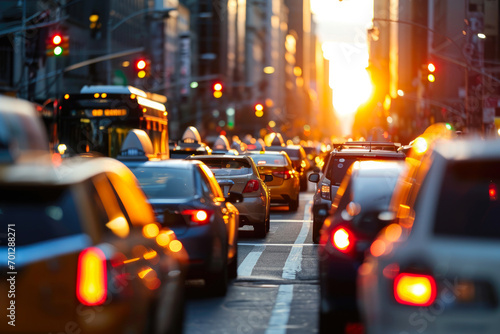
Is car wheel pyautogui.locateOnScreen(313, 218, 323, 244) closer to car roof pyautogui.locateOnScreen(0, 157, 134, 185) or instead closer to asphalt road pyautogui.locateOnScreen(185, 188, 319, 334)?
asphalt road pyautogui.locateOnScreen(185, 188, 319, 334)

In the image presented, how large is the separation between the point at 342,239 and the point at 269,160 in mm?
20337

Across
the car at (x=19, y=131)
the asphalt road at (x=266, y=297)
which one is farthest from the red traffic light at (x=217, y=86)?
the car at (x=19, y=131)

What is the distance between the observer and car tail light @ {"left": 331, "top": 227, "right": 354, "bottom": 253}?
8.67 metres

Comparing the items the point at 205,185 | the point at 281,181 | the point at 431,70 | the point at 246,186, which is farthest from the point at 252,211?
the point at 431,70

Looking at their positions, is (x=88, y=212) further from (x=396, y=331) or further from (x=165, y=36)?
(x=165, y=36)

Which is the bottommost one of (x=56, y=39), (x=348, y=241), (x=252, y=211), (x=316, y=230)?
(x=316, y=230)

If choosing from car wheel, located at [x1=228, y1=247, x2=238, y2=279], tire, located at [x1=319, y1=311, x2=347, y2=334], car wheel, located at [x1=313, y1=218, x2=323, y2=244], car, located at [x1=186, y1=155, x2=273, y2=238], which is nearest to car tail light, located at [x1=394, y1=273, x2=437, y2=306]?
tire, located at [x1=319, y1=311, x2=347, y2=334]

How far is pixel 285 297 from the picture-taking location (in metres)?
11.5

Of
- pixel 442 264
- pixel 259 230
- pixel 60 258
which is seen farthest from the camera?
pixel 259 230

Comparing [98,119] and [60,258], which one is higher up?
[98,119]

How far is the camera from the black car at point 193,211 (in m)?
11.1

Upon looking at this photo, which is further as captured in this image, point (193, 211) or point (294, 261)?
point (294, 261)

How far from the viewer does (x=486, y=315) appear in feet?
15.9

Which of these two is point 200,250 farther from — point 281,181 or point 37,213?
point 281,181
